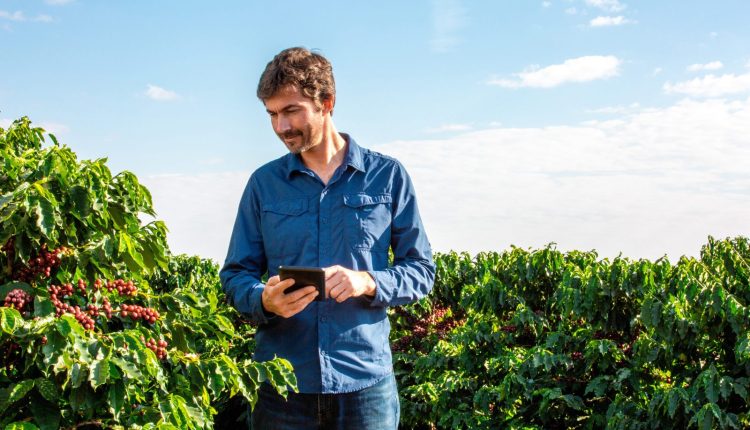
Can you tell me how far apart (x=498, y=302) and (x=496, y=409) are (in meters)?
0.90

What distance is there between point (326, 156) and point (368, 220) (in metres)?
0.33

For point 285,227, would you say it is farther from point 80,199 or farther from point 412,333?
point 412,333

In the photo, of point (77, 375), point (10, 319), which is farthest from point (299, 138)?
point (10, 319)

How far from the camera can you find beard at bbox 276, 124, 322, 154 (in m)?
3.16

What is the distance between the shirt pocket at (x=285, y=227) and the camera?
10.7ft

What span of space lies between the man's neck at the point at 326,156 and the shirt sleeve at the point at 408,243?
0.85ft

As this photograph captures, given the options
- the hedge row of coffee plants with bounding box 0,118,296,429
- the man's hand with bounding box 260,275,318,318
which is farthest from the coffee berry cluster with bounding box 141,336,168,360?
the man's hand with bounding box 260,275,318,318

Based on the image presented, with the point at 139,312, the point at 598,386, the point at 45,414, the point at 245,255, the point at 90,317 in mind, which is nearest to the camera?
the point at 245,255

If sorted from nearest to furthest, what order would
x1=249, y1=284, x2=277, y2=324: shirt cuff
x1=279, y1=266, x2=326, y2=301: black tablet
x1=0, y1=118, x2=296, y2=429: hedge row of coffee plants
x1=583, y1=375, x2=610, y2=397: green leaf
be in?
x1=279, y1=266, x2=326, y2=301: black tablet
x1=249, y1=284, x2=277, y2=324: shirt cuff
x1=0, y1=118, x2=296, y2=429: hedge row of coffee plants
x1=583, y1=375, x2=610, y2=397: green leaf

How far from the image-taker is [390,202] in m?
3.38

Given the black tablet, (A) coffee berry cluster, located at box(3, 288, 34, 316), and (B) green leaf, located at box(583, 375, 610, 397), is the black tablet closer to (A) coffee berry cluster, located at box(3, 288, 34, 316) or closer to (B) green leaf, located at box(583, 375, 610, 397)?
(A) coffee berry cluster, located at box(3, 288, 34, 316)

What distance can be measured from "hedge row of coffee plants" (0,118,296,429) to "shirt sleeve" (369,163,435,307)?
0.60m

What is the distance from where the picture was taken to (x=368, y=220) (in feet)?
10.8

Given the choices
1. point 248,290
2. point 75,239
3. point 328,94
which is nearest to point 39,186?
point 75,239
